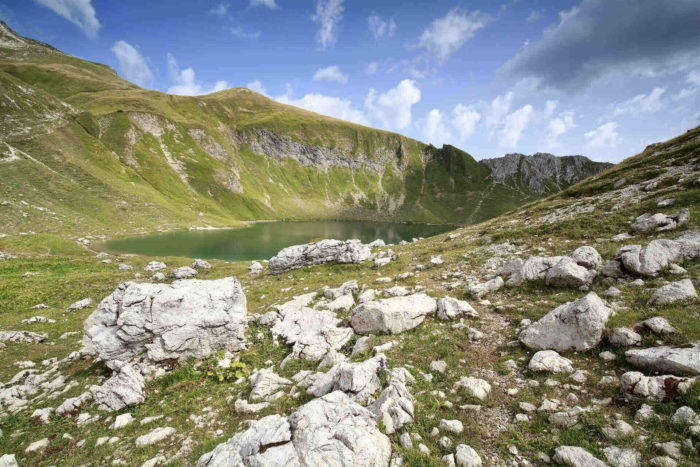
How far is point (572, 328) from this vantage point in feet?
28.5

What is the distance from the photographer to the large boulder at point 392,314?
12164mm

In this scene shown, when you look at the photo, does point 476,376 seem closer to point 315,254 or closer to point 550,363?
point 550,363

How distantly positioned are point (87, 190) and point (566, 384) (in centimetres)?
13393

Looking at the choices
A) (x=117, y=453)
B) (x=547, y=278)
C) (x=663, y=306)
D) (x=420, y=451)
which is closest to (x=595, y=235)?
(x=547, y=278)

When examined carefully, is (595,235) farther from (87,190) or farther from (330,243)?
(87,190)

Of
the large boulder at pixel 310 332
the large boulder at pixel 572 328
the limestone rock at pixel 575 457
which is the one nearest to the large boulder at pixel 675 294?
the large boulder at pixel 572 328

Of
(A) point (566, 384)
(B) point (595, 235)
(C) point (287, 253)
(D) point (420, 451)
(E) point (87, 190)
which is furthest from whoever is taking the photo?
(E) point (87, 190)

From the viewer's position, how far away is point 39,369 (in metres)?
13.8

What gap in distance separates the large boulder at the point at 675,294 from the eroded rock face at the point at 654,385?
458 cm

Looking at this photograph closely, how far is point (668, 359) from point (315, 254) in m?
25.9

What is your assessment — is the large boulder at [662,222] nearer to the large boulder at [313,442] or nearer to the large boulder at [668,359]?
the large boulder at [668,359]

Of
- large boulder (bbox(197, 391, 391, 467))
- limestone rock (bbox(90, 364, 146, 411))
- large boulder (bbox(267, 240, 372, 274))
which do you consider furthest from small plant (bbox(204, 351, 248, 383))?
Result: large boulder (bbox(267, 240, 372, 274))

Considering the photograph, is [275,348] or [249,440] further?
[275,348]

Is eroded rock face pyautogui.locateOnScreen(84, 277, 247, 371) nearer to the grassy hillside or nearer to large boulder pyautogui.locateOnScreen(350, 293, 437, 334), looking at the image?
the grassy hillside
